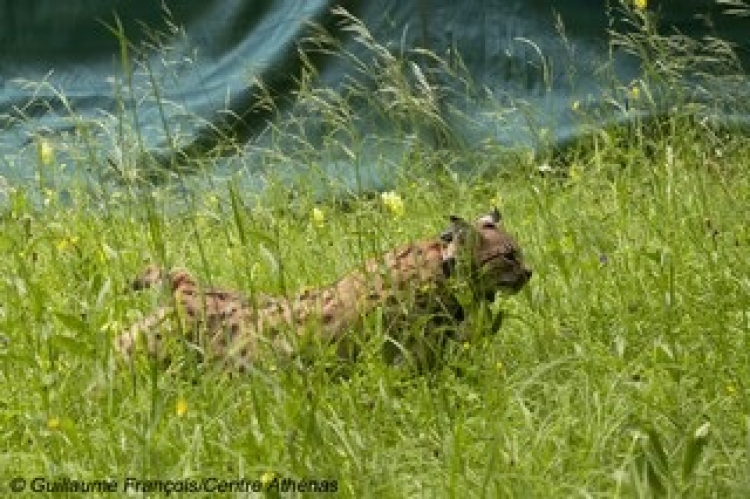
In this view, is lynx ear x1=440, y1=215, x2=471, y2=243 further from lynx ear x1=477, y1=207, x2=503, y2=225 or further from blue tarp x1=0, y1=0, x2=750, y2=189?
blue tarp x1=0, y1=0, x2=750, y2=189

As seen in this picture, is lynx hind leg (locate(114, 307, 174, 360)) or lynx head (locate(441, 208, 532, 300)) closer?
lynx hind leg (locate(114, 307, 174, 360))

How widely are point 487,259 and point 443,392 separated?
0.57 meters

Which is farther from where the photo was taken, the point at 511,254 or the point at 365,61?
the point at 365,61

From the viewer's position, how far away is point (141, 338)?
2.81m

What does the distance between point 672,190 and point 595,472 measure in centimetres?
151

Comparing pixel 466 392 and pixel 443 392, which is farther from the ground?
pixel 443 392

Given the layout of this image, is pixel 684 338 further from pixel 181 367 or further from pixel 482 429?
pixel 181 367

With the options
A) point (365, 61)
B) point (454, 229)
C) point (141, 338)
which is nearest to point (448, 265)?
point (454, 229)

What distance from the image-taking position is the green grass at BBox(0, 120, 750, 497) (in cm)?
250

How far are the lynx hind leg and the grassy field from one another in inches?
1.6

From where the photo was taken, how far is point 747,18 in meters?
6.52

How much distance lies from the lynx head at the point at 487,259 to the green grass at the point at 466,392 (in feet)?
0.38

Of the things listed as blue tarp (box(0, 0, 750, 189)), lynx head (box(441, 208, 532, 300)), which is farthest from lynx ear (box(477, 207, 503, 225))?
blue tarp (box(0, 0, 750, 189))

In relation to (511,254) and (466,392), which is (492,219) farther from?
(466,392)
